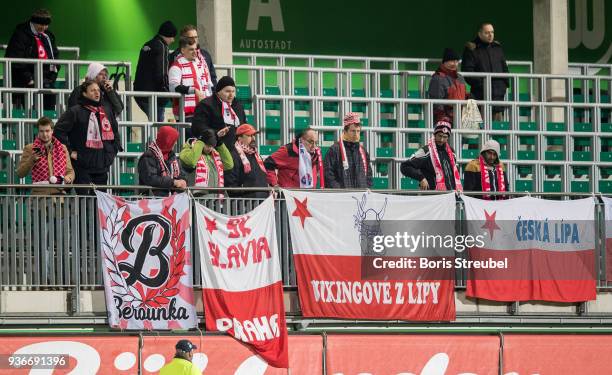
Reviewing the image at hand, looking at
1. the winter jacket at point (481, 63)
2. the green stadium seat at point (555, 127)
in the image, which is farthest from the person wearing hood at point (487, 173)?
the green stadium seat at point (555, 127)

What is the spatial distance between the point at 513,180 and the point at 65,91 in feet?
20.3

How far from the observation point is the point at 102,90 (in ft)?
61.3

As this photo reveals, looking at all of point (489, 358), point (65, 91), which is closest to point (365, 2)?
point (65, 91)

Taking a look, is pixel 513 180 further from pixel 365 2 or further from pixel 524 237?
pixel 365 2

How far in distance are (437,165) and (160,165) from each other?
11.8 ft

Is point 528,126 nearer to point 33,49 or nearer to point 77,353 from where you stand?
point 33,49

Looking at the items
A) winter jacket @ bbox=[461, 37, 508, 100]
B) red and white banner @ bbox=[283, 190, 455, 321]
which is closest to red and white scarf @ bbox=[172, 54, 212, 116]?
red and white banner @ bbox=[283, 190, 455, 321]

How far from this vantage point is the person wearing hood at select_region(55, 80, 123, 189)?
58.8 feet

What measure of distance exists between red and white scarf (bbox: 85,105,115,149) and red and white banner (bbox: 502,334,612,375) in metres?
5.16

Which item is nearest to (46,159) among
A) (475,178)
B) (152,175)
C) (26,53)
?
(152,175)

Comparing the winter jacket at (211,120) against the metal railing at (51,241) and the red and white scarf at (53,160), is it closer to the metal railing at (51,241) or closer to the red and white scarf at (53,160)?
the metal railing at (51,241)

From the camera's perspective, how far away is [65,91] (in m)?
20.0

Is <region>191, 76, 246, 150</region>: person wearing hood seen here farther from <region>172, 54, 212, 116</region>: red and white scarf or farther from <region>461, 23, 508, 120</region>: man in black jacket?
<region>461, 23, 508, 120</region>: man in black jacket

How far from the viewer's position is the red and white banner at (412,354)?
18016 mm
